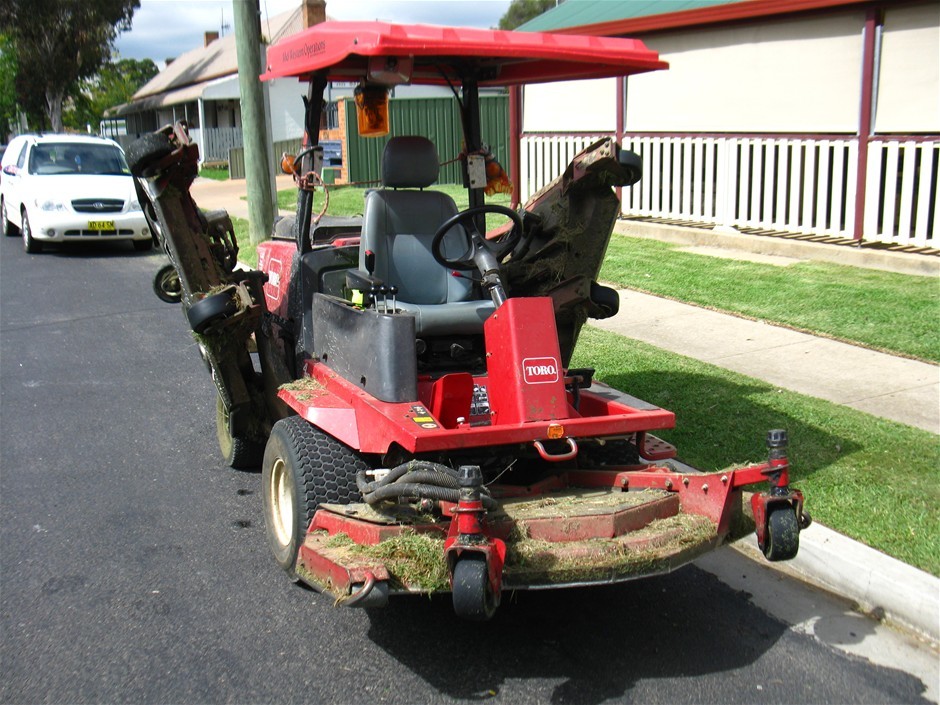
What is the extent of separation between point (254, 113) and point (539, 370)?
8.85 m

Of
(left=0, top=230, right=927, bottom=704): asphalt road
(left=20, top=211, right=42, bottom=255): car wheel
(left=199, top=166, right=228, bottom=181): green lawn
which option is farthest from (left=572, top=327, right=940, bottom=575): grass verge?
(left=199, top=166, right=228, bottom=181): green lawn

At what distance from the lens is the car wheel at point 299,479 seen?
4.09 metres

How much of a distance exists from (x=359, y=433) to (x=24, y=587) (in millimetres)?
1688

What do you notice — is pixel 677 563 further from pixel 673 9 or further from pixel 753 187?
pixel 673 9

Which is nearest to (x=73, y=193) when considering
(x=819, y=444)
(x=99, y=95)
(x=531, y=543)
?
(x=819, y=444)

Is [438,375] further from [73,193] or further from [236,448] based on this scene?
[73,193]

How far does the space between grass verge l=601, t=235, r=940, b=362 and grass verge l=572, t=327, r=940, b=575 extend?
1466 mm

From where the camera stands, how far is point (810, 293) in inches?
350

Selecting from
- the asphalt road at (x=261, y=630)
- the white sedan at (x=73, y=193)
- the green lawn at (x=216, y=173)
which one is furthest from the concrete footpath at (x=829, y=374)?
the green lawn at (x=216, y=173)

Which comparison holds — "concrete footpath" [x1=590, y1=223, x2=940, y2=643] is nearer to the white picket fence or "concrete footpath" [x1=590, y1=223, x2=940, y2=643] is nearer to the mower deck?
the white picket fence

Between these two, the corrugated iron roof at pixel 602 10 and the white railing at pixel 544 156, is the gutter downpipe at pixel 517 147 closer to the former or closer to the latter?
A: the white railing at pixel 544 156

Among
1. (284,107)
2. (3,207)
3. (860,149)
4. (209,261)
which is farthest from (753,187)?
(284,107)

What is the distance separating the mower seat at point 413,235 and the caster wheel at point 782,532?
1809mm

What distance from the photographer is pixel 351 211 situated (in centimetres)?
1520
